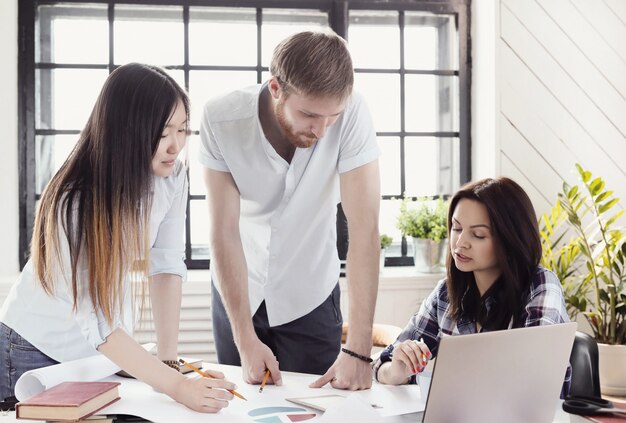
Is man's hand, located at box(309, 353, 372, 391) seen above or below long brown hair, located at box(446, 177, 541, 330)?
below

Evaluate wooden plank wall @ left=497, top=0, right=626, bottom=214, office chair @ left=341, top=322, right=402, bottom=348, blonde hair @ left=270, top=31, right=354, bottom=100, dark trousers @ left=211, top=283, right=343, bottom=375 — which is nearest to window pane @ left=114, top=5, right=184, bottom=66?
wooden plank wall @ left=497, top=0, right=626, bottom=214

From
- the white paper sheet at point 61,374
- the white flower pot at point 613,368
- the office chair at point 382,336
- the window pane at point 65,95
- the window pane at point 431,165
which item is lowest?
the white flower pot at point 613,368

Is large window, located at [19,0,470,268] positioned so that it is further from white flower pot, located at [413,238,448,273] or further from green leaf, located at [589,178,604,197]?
green leaf, located at [589,178,604,197]

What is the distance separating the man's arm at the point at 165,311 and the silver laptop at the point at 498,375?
2.70 feet

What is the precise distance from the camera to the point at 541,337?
1.17m

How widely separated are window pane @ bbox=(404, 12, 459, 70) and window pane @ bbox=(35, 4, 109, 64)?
1.72 meters

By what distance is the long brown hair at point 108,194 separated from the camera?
1.36 m

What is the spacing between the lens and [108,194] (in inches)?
55.2

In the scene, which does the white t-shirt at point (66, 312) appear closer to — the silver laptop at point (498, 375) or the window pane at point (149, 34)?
the silver laptop at point (498, 375)

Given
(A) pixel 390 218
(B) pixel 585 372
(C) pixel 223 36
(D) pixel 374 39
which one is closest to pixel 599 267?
(A) pixel 390 218

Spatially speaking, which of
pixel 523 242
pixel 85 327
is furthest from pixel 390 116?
pixel 85 327

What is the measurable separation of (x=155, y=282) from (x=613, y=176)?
3068 millimetres

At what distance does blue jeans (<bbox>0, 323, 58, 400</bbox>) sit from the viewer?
155cm

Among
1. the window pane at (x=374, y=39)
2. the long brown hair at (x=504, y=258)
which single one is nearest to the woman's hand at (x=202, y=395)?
the long brown hair at (x=504, y=258)
